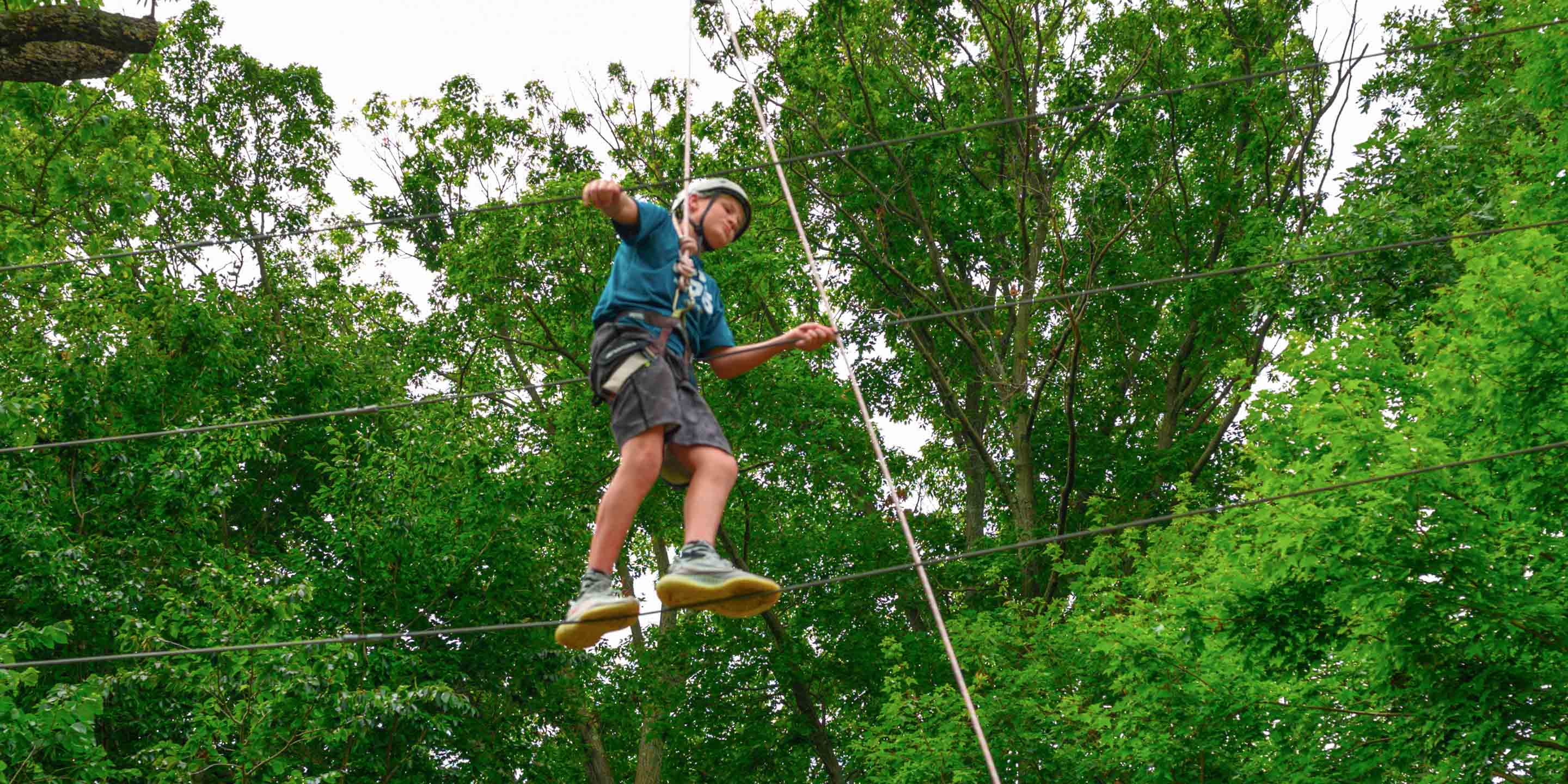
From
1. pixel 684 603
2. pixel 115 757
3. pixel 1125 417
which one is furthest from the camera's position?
pixel 1125 417

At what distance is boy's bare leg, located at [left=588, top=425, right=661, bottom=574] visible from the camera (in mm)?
4410

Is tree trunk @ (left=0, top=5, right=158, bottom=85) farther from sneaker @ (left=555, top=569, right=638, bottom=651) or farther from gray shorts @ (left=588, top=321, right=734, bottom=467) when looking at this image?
sneaker @ (left=555, top=569, right=638, bottom=651)

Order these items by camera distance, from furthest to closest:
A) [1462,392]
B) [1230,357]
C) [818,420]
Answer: [1230,357]
[818,420]
[1462,392]

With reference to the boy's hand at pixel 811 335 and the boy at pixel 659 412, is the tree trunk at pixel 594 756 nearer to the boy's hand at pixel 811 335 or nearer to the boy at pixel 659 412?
the boy's hand at pixel 811 335

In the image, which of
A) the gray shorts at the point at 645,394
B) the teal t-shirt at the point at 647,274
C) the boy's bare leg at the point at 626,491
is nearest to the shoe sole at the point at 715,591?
the boy's bare leg at the point at 626,491

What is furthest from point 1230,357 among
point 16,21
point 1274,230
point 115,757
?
point 16,21

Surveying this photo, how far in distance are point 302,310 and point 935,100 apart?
833 cm

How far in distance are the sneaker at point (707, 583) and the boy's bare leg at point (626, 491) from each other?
0.65ft

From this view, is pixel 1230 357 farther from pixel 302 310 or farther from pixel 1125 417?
pixel 302 310

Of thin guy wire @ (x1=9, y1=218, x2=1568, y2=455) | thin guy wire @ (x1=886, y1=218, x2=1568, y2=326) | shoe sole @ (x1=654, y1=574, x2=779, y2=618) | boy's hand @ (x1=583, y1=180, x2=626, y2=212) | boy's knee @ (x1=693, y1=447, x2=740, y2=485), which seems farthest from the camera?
thin guy wire @ (x1=886, y1=218, x2=1568, y2=326)

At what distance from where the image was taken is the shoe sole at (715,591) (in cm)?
423

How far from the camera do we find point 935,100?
1869 cm

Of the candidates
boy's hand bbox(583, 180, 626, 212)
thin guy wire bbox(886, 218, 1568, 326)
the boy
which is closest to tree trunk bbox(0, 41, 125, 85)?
thin guy wire bbox(886, 218, 1568, 326)

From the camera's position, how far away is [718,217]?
4762mm
